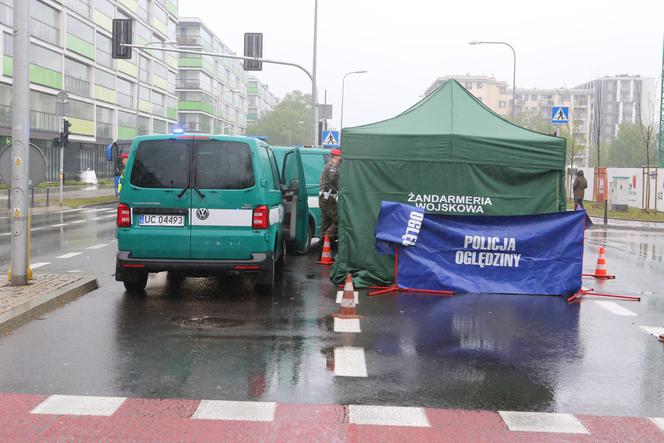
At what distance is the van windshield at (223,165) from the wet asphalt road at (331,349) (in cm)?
141

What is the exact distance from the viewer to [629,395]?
224 inches

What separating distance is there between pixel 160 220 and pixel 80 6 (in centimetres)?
5214

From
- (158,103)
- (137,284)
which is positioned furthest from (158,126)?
(137,284)

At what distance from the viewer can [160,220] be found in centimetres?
913

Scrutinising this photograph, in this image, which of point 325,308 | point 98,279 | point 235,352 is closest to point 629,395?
point 235,352

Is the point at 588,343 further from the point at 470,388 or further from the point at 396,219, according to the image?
the point at 396,219

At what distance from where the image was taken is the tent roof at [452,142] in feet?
35.3

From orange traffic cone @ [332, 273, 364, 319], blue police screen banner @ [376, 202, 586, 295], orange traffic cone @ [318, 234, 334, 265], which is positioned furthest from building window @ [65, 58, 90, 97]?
orange traffic cone @ [332, 273, 364, 319]

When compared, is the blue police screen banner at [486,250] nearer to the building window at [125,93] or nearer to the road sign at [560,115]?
the road sign at [560,115]

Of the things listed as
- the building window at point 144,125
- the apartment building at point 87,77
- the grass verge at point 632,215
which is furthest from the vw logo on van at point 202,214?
the building window at point 144,125

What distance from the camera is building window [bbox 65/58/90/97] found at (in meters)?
54.4

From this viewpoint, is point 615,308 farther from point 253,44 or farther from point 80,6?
point 80,6

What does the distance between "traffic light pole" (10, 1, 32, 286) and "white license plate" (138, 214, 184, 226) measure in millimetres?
1488

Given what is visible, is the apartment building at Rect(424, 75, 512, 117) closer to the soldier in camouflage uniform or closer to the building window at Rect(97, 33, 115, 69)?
the building window at Rect(97, 33, 115, 69)
